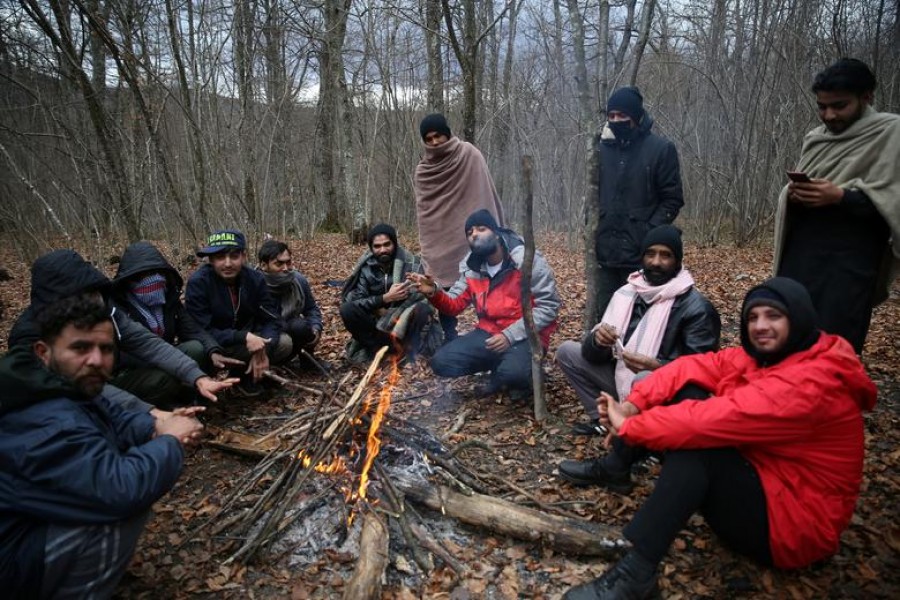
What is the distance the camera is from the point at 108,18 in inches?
249

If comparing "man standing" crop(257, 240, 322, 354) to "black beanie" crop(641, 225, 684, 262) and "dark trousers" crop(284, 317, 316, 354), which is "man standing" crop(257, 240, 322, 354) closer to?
"dark trousers" crop(284, 317, 316, 354)

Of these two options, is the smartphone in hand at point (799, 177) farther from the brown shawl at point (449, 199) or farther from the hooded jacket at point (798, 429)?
the brown shawl at point (449, 199)

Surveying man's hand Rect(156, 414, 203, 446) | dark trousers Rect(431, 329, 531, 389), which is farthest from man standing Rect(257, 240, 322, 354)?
man's hand Rect(156, 414, 203, 446)

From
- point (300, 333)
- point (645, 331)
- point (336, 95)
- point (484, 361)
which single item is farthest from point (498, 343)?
point (336, 95)

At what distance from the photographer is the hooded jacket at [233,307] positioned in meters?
3.99

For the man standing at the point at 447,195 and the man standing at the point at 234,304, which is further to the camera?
the man standing at the point at 447,195

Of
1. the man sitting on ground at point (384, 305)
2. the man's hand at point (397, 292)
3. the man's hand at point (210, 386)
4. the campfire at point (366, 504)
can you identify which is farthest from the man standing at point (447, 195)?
the man's hand at point (210, 386)

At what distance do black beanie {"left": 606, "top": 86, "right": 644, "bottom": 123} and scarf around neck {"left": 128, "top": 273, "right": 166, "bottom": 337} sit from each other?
3709mm

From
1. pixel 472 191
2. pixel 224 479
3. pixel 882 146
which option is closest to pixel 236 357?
pixel 224 479

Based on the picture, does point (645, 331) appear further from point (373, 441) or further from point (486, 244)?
point (373, 441)

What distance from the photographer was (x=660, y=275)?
9.83ft

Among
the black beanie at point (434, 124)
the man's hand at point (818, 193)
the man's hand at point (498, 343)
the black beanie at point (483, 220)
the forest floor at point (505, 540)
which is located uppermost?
the black beanie at point (434, 124)

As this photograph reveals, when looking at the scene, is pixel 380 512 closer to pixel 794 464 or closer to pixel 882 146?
pixel 794 464

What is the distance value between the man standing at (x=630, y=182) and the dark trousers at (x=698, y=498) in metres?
2.04
